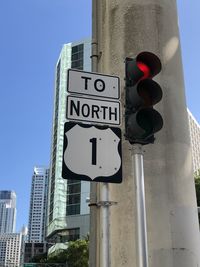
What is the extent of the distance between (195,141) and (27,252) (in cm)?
5744

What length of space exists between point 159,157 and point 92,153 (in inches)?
61.4

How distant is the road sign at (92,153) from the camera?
295 centimetres

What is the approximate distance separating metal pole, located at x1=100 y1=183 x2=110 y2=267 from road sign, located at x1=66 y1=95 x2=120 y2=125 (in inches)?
22.7

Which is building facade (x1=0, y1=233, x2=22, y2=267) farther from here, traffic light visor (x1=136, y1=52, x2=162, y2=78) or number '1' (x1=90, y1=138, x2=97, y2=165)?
traffic light visor (x1=136, y1=52, x2=162, y2=78)

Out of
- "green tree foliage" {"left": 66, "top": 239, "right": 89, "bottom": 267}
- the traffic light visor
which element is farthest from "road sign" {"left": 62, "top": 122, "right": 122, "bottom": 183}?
"green tree foliage" {"left": 66, "top": 239, "right": 89, "bottom": 267}

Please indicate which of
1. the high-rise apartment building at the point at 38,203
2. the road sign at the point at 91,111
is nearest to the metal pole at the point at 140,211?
the road sign at the point at 91,111

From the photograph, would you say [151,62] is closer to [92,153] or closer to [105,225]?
[92,153]

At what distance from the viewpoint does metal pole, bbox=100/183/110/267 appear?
2584 millimetres

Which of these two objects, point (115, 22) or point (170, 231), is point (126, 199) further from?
point (115, 22)

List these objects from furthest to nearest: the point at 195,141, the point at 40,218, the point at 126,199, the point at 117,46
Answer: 1. the point at 40,218
2. the point at 195,141
3. the point at 117,46
4. the point at 126,199

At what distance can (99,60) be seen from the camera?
5043 mm

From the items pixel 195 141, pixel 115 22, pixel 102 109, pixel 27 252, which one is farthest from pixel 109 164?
pixel 27 252

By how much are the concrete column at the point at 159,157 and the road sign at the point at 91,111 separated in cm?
87

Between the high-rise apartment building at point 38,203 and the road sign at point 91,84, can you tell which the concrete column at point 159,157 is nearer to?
the road sign at point 91,84
